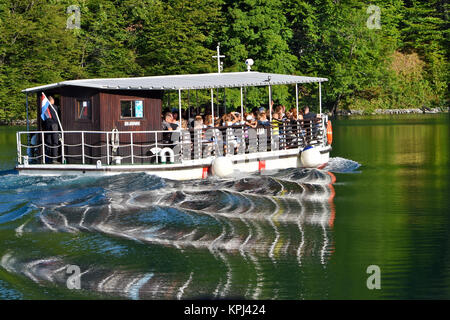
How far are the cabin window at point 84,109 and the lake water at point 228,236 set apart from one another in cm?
215

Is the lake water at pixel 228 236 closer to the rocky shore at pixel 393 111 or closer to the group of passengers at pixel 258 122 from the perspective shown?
the group of passengers at pixel 258 122

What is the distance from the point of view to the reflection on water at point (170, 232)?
12.4 metres

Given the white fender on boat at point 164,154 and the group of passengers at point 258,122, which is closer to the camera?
the white fender on boat at point 164,154

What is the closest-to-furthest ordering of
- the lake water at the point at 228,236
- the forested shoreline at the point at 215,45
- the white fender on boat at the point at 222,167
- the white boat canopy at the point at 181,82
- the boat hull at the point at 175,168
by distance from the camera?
1. the lake water at the point at 228,236
2. the boat hull at the point at 175,168
3. the white boat canopy at the point at 181,82
4. the white fender on boat at the point at 222,167
5. the forested shoreline at the point at 215,45

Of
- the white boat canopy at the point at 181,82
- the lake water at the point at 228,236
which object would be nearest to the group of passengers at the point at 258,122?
the white boat canopy at the point at 181,82

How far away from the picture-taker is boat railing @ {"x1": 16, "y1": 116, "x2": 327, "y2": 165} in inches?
880

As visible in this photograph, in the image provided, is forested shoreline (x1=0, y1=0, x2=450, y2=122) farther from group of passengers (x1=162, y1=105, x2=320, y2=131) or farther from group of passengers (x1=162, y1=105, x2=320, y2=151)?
group of passengers (x1=162, y1=105, x2=320, y2=151)

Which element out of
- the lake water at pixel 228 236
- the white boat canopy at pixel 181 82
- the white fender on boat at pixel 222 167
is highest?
the white boat canopy at pixel 181 82

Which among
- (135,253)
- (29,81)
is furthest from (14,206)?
(29,81)

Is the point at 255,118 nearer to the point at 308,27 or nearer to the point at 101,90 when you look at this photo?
the point at 101,90

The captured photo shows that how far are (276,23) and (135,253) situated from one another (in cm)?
4978

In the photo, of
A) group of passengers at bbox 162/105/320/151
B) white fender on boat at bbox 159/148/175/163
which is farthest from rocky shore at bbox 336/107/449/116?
white fender on boat at bbox 159/148/175/163

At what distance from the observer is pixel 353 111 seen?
68.6 metres

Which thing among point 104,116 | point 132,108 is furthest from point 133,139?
point 104,116
